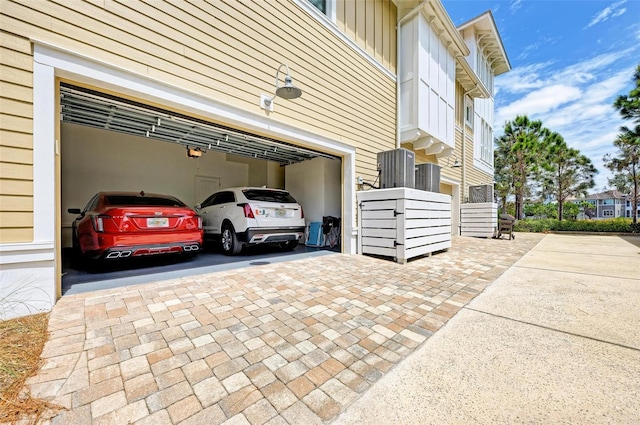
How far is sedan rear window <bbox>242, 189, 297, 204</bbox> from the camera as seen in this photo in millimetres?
5398

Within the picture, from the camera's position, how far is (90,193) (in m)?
6.59

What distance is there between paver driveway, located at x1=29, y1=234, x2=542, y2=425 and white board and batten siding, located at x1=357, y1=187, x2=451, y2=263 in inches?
61.3

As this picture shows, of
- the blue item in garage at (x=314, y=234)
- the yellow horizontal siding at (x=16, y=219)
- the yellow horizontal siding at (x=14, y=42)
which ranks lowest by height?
the blue item in garage at (x=314, y=234)

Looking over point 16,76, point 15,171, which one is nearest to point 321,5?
point 16,76

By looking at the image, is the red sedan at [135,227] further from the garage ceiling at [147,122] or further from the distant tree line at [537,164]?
the distant tree line at [537,164]

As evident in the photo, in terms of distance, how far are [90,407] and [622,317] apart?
438 cm

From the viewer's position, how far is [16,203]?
2375 mm

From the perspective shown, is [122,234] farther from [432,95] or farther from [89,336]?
[432,95]

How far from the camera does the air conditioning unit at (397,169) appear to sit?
17.4 ft

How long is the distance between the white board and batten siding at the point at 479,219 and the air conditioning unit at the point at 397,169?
652cm

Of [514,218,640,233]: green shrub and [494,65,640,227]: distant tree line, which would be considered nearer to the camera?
[514,218,640,233]: green shrub

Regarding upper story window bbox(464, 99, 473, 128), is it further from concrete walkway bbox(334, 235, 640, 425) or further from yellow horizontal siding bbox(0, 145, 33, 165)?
yellow horizontal siding bbox(0, 145, 33, 165)

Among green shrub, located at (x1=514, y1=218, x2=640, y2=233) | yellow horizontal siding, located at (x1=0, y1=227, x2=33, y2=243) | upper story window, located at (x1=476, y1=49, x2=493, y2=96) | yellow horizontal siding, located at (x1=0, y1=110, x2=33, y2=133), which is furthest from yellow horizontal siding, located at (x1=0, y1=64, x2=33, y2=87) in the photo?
green shrub, located at (x1=514, y1=218, x2=640, y2=233)

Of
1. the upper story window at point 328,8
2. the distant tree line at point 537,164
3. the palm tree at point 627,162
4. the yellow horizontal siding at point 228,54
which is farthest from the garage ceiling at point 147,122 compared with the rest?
the palm tree at point 627,162
